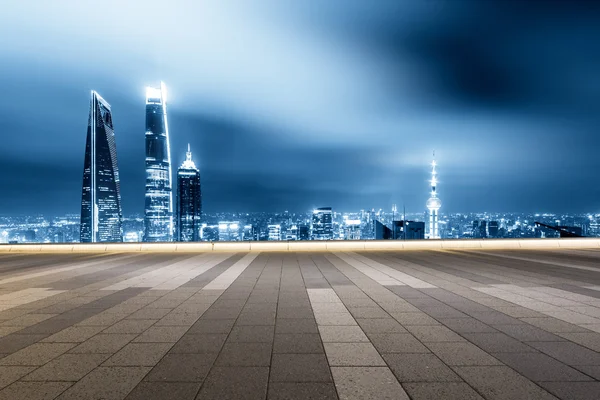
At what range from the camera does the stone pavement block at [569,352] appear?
4.46m

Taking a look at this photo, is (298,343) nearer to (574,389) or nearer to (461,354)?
(461,354)

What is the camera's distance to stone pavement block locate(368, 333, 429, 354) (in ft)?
16.0

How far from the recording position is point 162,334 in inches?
223

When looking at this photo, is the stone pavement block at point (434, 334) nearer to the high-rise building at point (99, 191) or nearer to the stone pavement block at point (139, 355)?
the stone pavement block at point (139, 355)

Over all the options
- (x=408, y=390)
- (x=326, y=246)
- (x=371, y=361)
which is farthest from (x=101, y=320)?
(x=326, y=246)

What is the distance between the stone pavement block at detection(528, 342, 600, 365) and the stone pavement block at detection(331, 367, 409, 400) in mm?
2428

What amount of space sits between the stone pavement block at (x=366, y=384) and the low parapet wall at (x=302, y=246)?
54.0 feet

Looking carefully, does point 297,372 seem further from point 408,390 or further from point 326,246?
point 326,246

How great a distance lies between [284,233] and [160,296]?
3939 centimetres

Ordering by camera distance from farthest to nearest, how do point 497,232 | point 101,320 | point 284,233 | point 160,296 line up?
point 284,233
point 497,232
point 160,296
point 101,320

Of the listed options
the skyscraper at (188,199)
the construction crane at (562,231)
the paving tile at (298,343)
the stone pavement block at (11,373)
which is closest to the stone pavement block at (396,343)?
the paving tile at (298,343)

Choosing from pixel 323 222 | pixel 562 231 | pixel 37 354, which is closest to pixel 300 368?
pixel 37 354

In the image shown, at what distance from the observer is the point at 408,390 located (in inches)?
145

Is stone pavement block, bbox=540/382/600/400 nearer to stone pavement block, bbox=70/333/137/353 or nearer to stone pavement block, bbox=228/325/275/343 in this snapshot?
stone pavement block, bbox=228/325/275/343
